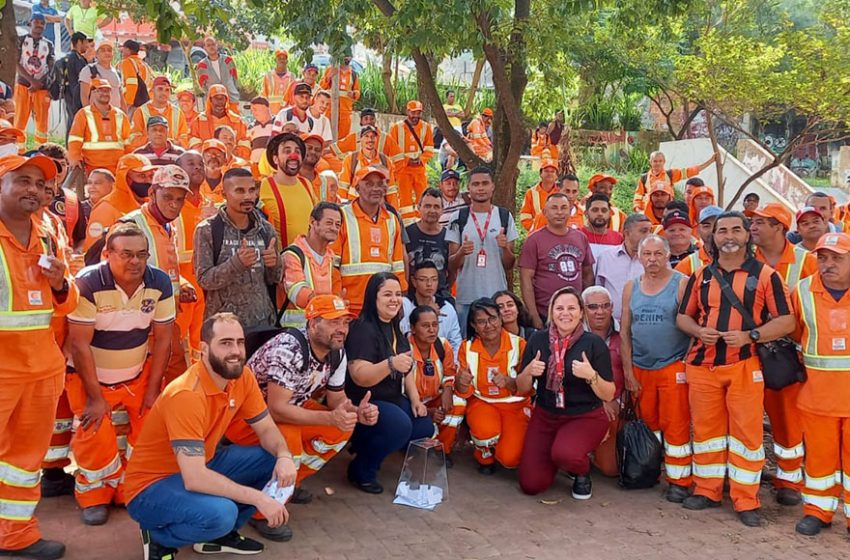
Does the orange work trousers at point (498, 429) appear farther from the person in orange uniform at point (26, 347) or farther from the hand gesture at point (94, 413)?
the person in orange uniform at point (26, 347)

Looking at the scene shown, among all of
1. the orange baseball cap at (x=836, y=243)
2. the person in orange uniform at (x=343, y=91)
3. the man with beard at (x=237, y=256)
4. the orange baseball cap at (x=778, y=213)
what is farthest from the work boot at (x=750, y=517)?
the person in orange uniform at (x=343, y=91)

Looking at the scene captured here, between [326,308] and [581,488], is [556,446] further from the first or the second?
[326,308]

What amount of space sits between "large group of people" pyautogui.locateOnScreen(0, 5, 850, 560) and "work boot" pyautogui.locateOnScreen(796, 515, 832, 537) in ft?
0.07

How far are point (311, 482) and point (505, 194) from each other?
14.1 ft

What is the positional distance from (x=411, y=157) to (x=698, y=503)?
6.78m

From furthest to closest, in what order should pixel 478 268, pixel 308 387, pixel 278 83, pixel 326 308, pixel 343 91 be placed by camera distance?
pixel 278 83 < pixel 343 91 < pixel 478 268 < pixel 308 387 < pixel 326 308

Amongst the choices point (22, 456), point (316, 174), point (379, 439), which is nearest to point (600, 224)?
point (316, 174)

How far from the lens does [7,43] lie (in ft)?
24.7

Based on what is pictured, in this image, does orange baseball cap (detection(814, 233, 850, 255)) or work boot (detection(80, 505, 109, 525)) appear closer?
work boot (detection(80, 505, 109, 525))

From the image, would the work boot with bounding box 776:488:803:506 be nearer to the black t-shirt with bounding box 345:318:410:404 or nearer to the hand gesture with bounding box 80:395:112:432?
the black t-shirt with bounding box 345:318:410:404

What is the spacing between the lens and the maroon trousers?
18.4 ft

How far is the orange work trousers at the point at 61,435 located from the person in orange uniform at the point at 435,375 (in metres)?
2.28

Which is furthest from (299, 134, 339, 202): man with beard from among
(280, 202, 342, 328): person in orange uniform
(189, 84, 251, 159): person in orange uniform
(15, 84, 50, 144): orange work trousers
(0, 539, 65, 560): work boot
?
(15, 84, 50, 144): orange work trousers

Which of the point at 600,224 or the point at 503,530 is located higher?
the point at 600,224
